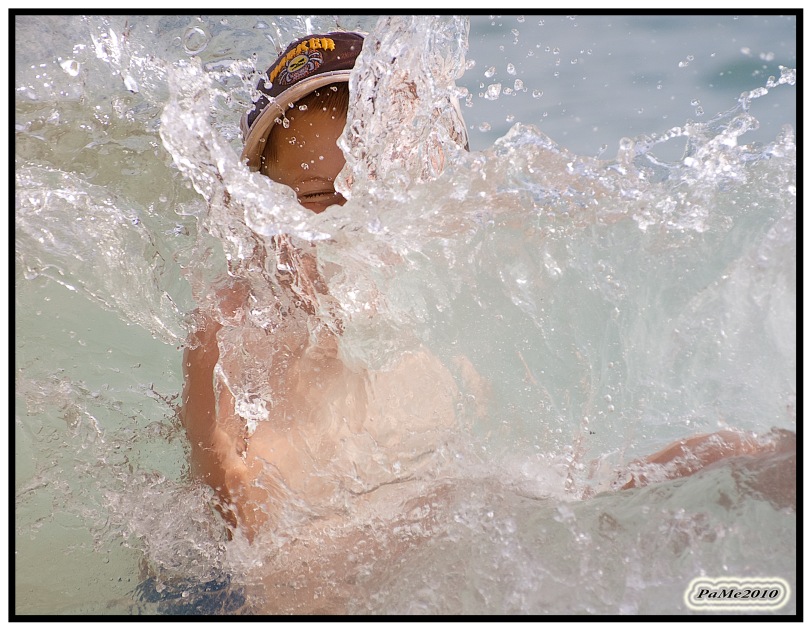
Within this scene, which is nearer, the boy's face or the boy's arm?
the boy's arm

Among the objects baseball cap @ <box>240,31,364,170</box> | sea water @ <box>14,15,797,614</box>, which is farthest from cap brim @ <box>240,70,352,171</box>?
sea water @ <box>14,15,797,614</box>

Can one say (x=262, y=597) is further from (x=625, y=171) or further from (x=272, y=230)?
(x=625, y=171)

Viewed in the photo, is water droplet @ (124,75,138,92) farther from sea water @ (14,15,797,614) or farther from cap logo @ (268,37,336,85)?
cap logo @ (268,37,336,85)

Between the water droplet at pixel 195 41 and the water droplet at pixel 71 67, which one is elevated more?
the water droplet at pixel 195 41

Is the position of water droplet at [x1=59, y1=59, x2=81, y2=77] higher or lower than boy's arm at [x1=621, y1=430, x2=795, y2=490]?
higher

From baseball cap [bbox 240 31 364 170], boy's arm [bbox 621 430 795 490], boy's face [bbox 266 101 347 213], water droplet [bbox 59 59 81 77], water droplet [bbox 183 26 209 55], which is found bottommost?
boy's arm [bbox 621 430 795 490]

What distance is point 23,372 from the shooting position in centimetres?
175

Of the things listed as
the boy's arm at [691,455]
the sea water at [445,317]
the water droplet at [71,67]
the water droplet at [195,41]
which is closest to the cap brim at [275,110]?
the sea water at [445,317]

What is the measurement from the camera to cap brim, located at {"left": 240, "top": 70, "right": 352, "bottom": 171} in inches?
64.5

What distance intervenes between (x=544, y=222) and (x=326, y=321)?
493 millimetres

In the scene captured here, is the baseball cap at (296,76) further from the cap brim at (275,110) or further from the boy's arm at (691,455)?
the boy's arm at (691,455)

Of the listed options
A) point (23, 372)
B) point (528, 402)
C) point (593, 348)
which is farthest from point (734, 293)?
point (23, 372)

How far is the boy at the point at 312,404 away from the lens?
4.50 ft

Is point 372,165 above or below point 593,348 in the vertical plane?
above
